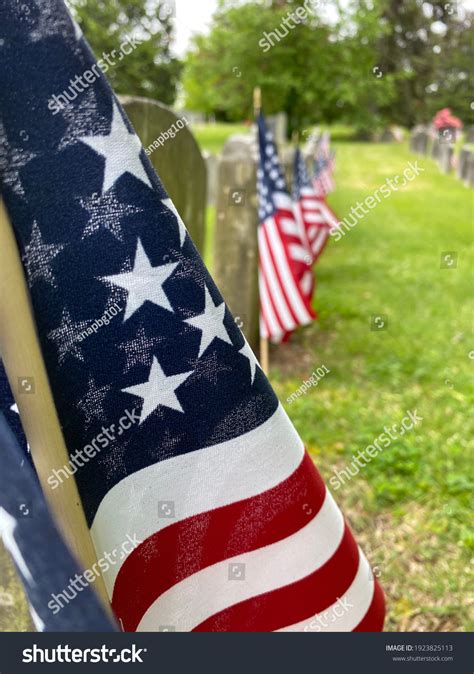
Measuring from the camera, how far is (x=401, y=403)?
492 cm

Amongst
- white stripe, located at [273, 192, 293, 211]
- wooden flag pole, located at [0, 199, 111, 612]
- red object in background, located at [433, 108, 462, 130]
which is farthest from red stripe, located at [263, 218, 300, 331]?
red object in background, located at [433, 108, 462, 130]

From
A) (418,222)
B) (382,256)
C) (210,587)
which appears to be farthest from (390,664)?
(418,222)

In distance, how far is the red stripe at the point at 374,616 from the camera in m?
1.74

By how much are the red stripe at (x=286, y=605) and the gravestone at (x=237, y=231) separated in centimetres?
274

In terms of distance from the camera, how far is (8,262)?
1123mm

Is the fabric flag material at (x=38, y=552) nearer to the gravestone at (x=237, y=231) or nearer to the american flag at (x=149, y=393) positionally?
the american flag at (x=149, y=393)

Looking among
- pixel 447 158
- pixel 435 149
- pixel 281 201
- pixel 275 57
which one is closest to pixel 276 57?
pixel 275 57

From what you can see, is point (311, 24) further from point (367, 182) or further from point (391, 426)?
point (391, 426)

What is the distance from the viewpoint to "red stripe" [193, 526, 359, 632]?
1.61m

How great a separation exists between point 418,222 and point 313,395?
7.83 meters

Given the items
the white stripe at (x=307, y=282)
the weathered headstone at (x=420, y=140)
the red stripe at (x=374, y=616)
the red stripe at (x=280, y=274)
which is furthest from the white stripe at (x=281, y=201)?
the weathered headstone at (x=420, y=140)

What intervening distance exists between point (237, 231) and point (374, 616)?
3.17m

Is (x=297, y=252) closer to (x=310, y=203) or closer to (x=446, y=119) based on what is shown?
(x=310, y=203)

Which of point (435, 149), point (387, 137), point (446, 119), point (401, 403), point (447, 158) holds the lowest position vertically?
point (387, 137)
